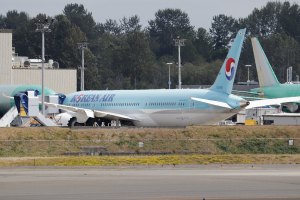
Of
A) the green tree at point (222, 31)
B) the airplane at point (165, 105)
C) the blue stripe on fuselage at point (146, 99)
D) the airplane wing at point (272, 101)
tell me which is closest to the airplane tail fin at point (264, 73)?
the airplane wing at point (272, 101)

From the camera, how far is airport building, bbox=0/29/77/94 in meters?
109

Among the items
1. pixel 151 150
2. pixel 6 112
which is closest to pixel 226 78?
pixel 151 150

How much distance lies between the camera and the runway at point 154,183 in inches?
1438

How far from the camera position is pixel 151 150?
207ft

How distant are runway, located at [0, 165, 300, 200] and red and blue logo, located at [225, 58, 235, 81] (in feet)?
84.3

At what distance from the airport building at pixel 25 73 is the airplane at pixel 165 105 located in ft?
81.6

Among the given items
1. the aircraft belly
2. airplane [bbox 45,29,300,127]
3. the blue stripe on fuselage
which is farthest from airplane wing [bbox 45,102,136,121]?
the aircraft belly

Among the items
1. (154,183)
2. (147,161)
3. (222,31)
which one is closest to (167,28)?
(222,31)

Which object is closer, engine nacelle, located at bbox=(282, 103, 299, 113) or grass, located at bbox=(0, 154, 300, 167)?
grass, located at bbox=(0, 154, 300, 167)

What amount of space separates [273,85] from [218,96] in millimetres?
16051

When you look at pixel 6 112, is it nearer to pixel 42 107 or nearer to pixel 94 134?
pixel 42 107

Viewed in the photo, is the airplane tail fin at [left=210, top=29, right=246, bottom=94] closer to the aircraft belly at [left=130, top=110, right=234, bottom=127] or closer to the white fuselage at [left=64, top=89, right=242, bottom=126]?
the white fuselage at [left=64, top=89, right=242, bottom=126]

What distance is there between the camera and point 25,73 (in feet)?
371

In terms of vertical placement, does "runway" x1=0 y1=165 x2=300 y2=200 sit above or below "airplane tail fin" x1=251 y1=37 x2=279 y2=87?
below
